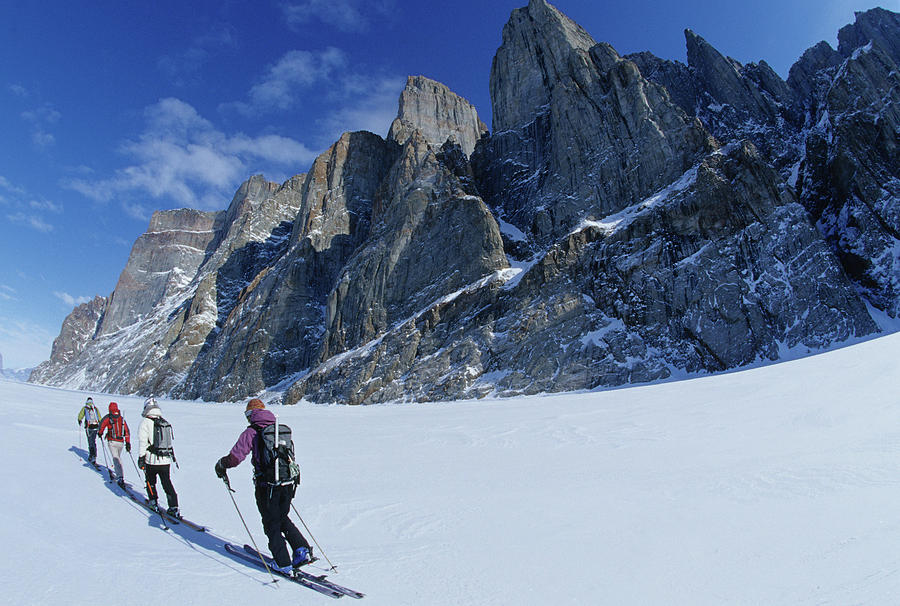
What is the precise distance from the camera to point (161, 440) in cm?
664

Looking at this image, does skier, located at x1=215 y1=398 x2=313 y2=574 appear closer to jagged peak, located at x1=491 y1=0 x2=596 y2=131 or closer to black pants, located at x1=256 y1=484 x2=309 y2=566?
black pants, located at x1=256 y1=484 x2=309 y2=566

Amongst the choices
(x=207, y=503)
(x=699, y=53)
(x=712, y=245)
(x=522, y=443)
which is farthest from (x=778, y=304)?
(x=699, y=53)

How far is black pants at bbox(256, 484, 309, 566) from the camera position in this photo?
441 centimetres

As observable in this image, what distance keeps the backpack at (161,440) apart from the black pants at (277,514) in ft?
9.73

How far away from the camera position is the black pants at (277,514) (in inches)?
173

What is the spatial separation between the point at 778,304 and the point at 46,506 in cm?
4217

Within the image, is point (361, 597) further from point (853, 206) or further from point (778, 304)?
point (853, 206)

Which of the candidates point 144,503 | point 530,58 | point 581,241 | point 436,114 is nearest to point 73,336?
point 436,114

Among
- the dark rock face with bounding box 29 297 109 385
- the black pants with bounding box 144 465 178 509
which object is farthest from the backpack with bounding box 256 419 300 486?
the dark rock face with bounding box 29 297 109 385

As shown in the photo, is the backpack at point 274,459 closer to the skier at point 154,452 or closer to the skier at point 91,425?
the skier at point 154,452

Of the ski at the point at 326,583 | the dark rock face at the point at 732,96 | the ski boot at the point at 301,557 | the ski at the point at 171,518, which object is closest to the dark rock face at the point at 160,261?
the dark rock face at the point at 732,96

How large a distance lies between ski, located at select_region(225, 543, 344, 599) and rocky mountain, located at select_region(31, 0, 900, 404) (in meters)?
32.7

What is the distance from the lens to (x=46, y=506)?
5551 mm

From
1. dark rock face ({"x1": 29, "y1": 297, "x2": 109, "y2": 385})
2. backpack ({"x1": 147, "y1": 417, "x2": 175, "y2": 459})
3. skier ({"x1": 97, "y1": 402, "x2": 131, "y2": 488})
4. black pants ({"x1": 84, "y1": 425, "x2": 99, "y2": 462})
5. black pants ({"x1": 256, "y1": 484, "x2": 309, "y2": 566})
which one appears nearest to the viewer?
black pants ({"x1": 256, "y1": 484, "x2": 309, "y2": 566})
